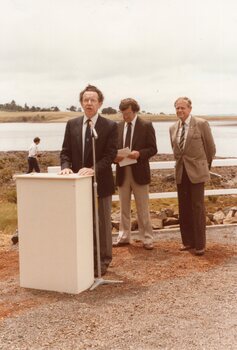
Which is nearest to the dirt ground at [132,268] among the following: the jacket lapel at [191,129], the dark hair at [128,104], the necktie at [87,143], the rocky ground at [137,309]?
the rocky ground at [137,309]

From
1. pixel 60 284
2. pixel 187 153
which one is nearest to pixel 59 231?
pixel 60 284

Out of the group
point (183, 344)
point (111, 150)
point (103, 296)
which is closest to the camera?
point (183, 344)

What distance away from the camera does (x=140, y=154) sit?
7469mm

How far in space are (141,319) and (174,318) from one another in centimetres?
27

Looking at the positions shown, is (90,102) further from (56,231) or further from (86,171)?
(56,231)

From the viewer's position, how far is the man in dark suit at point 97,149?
20.1 ft

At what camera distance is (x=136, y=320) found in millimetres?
4883

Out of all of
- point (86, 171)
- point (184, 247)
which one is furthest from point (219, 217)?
point (86, 171)

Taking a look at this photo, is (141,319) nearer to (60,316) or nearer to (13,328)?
(60,316)

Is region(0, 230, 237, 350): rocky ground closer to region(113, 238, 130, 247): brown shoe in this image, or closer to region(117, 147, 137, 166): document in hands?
region(113, 238, 130, 247): brown shoe

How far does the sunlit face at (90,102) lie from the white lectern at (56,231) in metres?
0.78

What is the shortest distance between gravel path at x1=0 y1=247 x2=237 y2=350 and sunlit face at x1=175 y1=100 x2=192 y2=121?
2.12m

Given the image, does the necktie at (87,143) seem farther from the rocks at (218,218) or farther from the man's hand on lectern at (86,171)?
the rocks at (218,218)

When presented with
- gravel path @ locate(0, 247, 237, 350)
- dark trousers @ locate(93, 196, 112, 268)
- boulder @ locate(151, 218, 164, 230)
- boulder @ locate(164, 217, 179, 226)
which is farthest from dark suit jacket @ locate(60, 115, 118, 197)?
boulder @ locate(164, 217, 179, 226)
